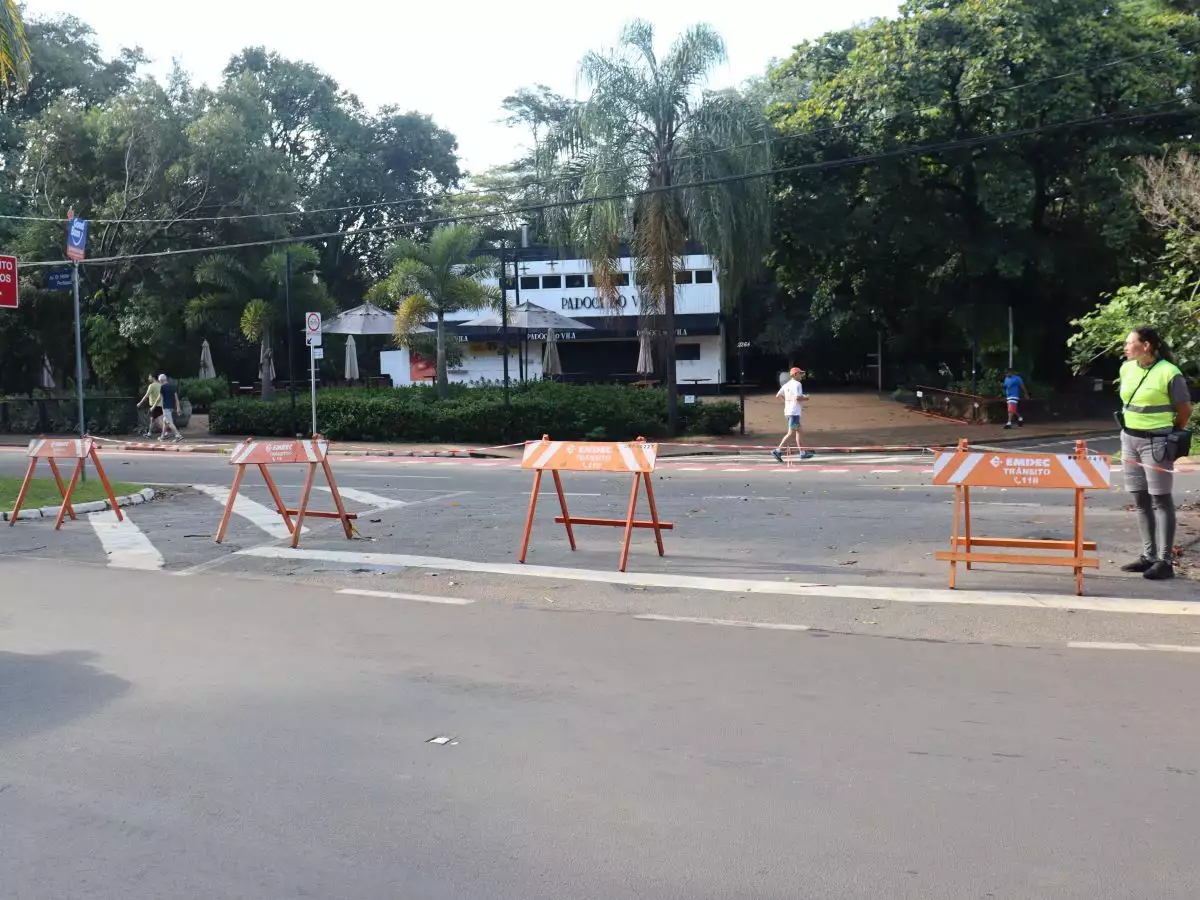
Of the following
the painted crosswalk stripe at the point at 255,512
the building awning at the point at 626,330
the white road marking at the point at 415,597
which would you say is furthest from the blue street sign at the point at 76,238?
the building awning at the point at 626,330

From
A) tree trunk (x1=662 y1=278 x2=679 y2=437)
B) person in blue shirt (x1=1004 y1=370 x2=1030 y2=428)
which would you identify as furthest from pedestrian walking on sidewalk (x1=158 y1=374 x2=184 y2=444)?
person in blue shirt (x1=1004 y1=370 x2=1030 y2=428)

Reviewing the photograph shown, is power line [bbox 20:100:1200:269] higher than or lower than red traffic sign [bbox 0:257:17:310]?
higher

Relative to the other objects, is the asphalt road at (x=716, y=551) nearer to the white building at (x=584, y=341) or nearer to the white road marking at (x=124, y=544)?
the white road marking at (x=124, y=544)

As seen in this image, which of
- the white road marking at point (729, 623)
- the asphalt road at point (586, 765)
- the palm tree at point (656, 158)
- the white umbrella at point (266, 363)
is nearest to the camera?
the asphalt road at point (586, 765)

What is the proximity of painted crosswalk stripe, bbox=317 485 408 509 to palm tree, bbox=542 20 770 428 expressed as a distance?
1176cm

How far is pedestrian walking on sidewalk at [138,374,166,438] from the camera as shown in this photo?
99.3 feet

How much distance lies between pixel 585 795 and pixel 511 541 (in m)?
7.32

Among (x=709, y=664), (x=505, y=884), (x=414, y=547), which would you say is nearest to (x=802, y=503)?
(x=414, y=547)

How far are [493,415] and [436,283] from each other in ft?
14.5

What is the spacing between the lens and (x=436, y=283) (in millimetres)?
30234

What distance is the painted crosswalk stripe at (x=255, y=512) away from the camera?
13.0 meters

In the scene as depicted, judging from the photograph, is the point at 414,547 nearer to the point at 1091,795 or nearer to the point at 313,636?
the point at 313,636

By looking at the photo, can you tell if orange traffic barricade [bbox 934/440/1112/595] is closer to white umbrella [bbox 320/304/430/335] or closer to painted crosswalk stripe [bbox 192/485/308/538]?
painted crosswalk stripe [bbox 192/485/308/538]

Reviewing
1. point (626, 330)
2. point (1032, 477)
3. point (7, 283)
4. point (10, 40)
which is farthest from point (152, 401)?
point (1032, 477)
